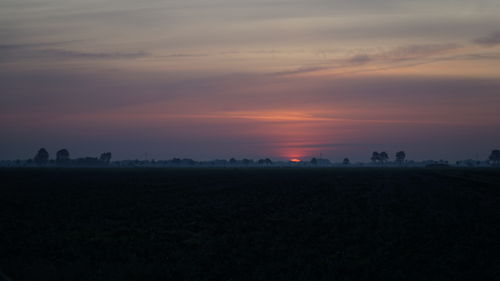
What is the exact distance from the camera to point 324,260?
624 inches

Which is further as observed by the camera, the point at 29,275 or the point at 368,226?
the point at 368,226

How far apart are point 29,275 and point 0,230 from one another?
9485 millimetres

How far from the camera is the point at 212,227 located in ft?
77.0

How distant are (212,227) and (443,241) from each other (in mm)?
9523

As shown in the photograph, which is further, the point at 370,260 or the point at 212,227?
the point at 212,227

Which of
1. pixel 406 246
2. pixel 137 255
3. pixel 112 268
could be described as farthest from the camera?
pixel 406 246

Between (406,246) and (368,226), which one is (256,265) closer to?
(406,246)

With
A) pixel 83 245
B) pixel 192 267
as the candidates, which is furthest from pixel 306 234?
pixel 83 245

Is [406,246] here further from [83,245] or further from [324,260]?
[83,245]

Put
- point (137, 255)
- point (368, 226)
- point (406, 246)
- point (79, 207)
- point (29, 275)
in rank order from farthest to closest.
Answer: point (79, 207) → point (368, 226) → point (406, 246) → point (137, 255) → point (29, 275)

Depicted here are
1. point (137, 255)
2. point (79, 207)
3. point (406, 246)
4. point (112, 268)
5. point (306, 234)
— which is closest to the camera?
point (112, 268)

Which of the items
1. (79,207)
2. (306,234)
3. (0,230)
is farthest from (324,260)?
(79,207)

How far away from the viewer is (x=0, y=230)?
22.2m

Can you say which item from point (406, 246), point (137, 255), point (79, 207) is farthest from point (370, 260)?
point (79, 207)
